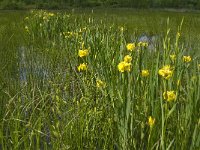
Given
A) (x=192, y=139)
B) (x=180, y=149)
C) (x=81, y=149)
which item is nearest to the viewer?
(x=192, y=139)

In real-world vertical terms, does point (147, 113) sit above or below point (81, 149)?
above

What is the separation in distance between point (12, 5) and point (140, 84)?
74.2ft

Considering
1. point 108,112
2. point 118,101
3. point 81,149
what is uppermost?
point 118,101

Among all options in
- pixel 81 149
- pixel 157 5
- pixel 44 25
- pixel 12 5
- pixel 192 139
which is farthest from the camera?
pixel 157 5

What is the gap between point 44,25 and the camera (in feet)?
26.2

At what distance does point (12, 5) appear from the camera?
23.7 m

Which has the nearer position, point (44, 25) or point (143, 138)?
point (143, 138)

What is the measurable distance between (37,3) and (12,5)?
2.02 meters

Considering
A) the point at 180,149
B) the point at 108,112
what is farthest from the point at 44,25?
the point at 180,149

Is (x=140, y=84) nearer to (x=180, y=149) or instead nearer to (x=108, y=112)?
(x=108, y=112)

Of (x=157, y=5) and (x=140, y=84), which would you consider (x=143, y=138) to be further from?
(x=157, y=5)

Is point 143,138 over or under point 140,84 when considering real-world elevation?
under

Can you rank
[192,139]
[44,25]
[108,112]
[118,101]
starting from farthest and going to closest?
1. [44,25]
2. [108,112]
3. [118,101]
4. [192,139]

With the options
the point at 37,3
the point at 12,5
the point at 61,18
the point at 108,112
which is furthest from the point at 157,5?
the point at 108,112
